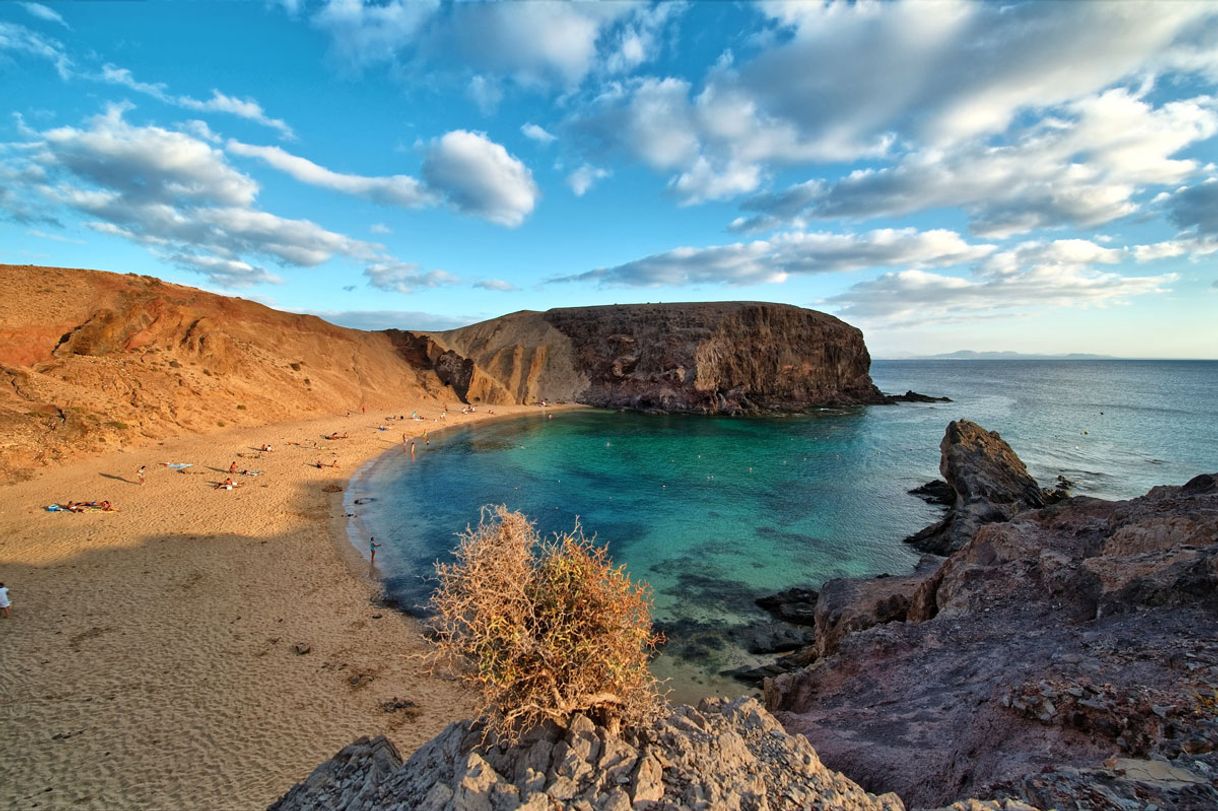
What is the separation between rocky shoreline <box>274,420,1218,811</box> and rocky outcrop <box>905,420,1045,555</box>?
11466 mm

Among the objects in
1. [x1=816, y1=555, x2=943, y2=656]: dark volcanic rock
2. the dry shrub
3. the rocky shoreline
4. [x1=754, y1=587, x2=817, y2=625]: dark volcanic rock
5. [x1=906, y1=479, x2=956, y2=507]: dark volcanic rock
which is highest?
the dry shrub

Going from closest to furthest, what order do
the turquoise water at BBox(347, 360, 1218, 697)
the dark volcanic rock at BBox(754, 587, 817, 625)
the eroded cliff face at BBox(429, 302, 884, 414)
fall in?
the dark volcanic rock at BBox(754, 587, 817, 625)
the turquoise water at BBox(347, 360, 1218, 697)
the eroded cliff face at BBox(429, 302, 884, 414)

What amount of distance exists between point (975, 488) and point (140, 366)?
56.7 meters

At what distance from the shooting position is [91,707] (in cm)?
1120

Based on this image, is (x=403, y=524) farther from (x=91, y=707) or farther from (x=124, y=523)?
(x=91, y=707)

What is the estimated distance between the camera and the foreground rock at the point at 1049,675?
5148 mm

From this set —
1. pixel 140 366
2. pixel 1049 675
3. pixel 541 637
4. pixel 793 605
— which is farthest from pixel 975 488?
pixel 140 366

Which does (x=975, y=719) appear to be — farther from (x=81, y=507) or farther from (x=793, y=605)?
(x=81, y=507)

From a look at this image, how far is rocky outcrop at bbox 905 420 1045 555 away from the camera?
22.6 meters

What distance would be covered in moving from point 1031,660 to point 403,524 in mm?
24374

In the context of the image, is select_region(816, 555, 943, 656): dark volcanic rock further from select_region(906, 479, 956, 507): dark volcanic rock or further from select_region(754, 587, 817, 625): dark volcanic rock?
select_region(906, 479, 956, 507): dark volcanic rock

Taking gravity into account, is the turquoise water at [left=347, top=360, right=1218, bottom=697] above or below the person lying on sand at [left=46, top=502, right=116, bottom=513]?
below

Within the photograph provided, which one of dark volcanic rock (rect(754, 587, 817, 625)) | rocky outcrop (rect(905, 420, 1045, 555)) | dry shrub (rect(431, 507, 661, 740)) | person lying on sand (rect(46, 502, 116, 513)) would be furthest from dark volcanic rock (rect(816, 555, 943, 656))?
person lying on sand (rect(46, 502, 116, 513))

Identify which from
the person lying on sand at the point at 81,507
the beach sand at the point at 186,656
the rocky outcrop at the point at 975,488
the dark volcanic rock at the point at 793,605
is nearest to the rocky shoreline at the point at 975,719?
the beach sand at the point at 186,656
